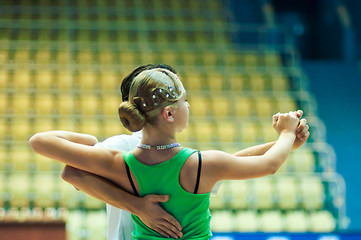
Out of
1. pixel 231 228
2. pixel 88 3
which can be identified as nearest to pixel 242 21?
pixel 88 3

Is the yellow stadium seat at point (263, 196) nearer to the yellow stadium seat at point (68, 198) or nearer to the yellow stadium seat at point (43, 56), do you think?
the yellow stadium seat at point (68, 198)

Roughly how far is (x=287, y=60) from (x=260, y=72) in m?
0.89

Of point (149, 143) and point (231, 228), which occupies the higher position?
point (231, 228)

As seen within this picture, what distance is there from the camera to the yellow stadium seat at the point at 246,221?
4.57 metres

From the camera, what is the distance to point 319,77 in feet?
22.5

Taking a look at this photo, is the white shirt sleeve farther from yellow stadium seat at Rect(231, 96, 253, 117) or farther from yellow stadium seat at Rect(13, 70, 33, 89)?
yellow stadium seat at Rect(13, 70, 33, 89)

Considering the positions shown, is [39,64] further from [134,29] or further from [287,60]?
[287,60]

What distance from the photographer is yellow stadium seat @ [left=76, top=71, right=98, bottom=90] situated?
5.76 m

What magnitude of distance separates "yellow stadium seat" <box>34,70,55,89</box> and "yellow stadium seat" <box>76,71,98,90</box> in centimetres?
29

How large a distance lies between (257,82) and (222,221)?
2087 millimetres

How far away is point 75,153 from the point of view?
1.18m

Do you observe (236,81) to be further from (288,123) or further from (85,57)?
(288,123)

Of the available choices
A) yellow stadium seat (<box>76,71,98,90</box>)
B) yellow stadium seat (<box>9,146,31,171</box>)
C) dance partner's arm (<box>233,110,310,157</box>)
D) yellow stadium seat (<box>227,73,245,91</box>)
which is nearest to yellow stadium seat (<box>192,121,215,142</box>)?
yellow stadium seat (<box>227,73,245,91</box>)

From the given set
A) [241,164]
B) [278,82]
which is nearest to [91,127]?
[278,82]
